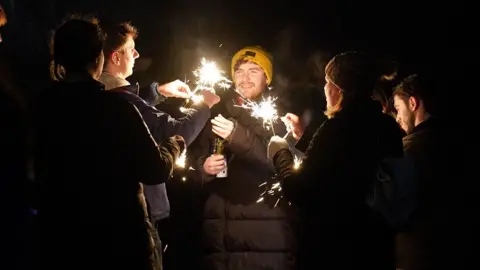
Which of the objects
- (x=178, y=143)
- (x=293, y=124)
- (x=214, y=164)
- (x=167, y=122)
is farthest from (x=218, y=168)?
(x=178, y=143)

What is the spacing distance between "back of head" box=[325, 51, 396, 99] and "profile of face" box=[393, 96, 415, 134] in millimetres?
509

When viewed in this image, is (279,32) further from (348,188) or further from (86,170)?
(86,170)

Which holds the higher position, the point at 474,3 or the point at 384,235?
the point at 474,3

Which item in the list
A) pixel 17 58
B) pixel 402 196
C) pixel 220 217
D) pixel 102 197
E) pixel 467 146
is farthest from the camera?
pixel 17 58

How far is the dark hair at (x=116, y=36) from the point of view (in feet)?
11.3

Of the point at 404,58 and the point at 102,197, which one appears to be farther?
the point at 404,58

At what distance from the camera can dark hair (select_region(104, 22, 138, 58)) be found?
11.3ft

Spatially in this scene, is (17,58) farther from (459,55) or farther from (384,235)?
(459,55)

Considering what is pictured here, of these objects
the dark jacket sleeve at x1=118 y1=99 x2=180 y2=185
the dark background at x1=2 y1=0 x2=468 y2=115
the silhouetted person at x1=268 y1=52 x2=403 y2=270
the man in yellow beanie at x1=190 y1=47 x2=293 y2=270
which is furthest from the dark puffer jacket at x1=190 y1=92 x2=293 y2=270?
the dark jacket sleeve at x1=118 y1=99 x2=180 y2=185

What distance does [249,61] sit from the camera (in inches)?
183

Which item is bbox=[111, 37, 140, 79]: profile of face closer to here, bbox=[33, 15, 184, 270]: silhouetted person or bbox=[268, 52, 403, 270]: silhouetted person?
bbox=[33, 15, 184, 270]: silhouetted person

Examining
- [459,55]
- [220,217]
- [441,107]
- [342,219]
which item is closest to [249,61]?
[220,217]

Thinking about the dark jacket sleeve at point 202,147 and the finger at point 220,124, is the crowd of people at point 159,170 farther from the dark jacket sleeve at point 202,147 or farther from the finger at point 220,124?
the dark jacket sleeve at point 202,147

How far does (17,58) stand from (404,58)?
3849 mm
